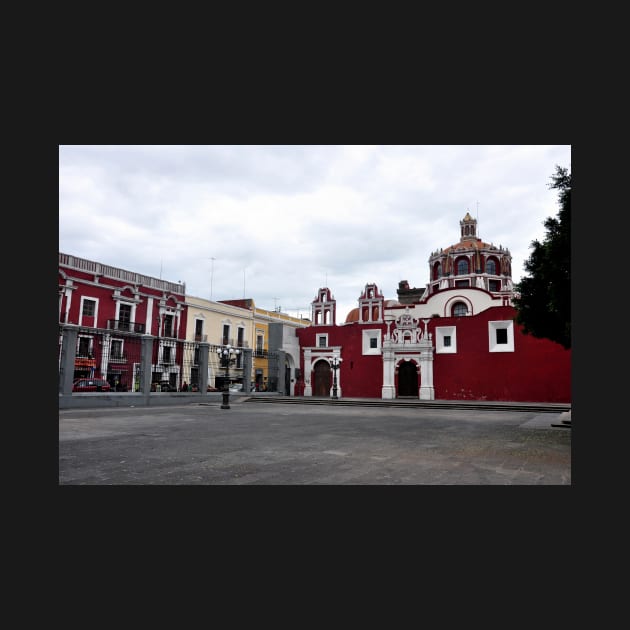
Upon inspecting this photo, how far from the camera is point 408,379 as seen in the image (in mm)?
26016

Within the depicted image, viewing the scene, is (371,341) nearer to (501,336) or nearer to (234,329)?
(501,336)

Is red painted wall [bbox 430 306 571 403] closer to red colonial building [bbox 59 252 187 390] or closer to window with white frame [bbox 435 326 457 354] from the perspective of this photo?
window with white frame [bbox 435 326 457 354]

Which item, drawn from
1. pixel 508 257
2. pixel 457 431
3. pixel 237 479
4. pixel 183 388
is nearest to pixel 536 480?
pixel 237 479

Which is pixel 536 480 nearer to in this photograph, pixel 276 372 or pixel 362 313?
pixel 276 372

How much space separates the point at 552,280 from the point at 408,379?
1904cm

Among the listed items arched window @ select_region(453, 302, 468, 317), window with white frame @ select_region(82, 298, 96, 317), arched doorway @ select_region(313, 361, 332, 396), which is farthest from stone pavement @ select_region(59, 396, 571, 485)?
arched window @ select_region(453, 302, 468, 317)

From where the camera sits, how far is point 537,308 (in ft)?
31.1

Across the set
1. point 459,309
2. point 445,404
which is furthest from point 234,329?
point 445,404

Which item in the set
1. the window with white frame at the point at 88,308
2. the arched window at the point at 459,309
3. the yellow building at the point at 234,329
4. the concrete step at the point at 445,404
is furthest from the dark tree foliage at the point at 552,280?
the window with white frame at the point at 88,308

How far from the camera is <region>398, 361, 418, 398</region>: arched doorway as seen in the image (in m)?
25.9

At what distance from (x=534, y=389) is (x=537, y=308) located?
14519 millimetres

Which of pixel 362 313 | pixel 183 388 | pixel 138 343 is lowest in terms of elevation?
pixel 183 388

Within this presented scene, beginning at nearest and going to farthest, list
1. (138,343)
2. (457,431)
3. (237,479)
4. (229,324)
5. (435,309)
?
(237,479) → (457,431) → (138,343) → (435,309) → (229,324)

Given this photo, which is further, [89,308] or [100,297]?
[100,297]
